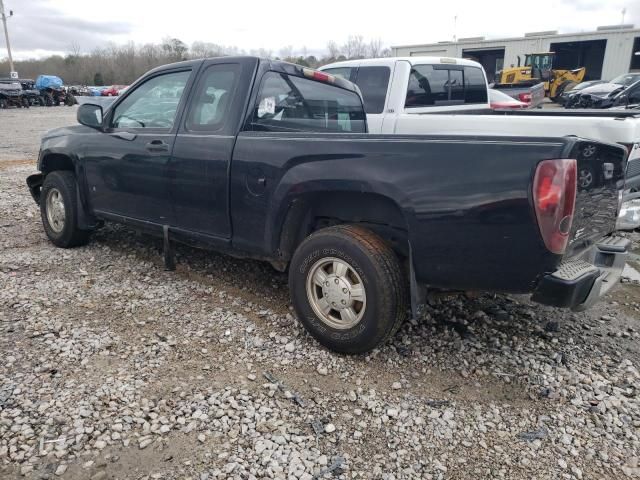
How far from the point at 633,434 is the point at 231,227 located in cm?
267

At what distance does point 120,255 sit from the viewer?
5.05m

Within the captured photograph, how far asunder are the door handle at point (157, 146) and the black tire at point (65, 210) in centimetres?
135

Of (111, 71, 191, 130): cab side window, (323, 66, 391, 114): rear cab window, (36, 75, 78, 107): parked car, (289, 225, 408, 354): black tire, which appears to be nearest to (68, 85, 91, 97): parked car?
(36, 75, 78, 107): parked car

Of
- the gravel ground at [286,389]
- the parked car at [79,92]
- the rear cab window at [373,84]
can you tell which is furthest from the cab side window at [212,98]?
the parked car at [79,92]

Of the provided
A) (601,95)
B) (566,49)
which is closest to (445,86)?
(601,95)

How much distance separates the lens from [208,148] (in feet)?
12.0

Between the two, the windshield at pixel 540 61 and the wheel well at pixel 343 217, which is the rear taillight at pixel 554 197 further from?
the windshield at pixel 540 61

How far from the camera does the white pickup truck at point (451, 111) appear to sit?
14.3 feet

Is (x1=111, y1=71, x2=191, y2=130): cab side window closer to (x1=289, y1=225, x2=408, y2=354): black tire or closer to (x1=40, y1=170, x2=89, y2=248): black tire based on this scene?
(x1=40, y1=170, x2=89, y2=248): black tire

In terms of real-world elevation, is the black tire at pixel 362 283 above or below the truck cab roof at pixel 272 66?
below

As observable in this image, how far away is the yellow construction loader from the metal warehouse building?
701 centimetres

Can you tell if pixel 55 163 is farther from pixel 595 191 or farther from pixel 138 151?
pixel 595 191

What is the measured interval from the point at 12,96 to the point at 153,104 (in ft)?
119

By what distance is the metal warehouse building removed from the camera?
39719mm
